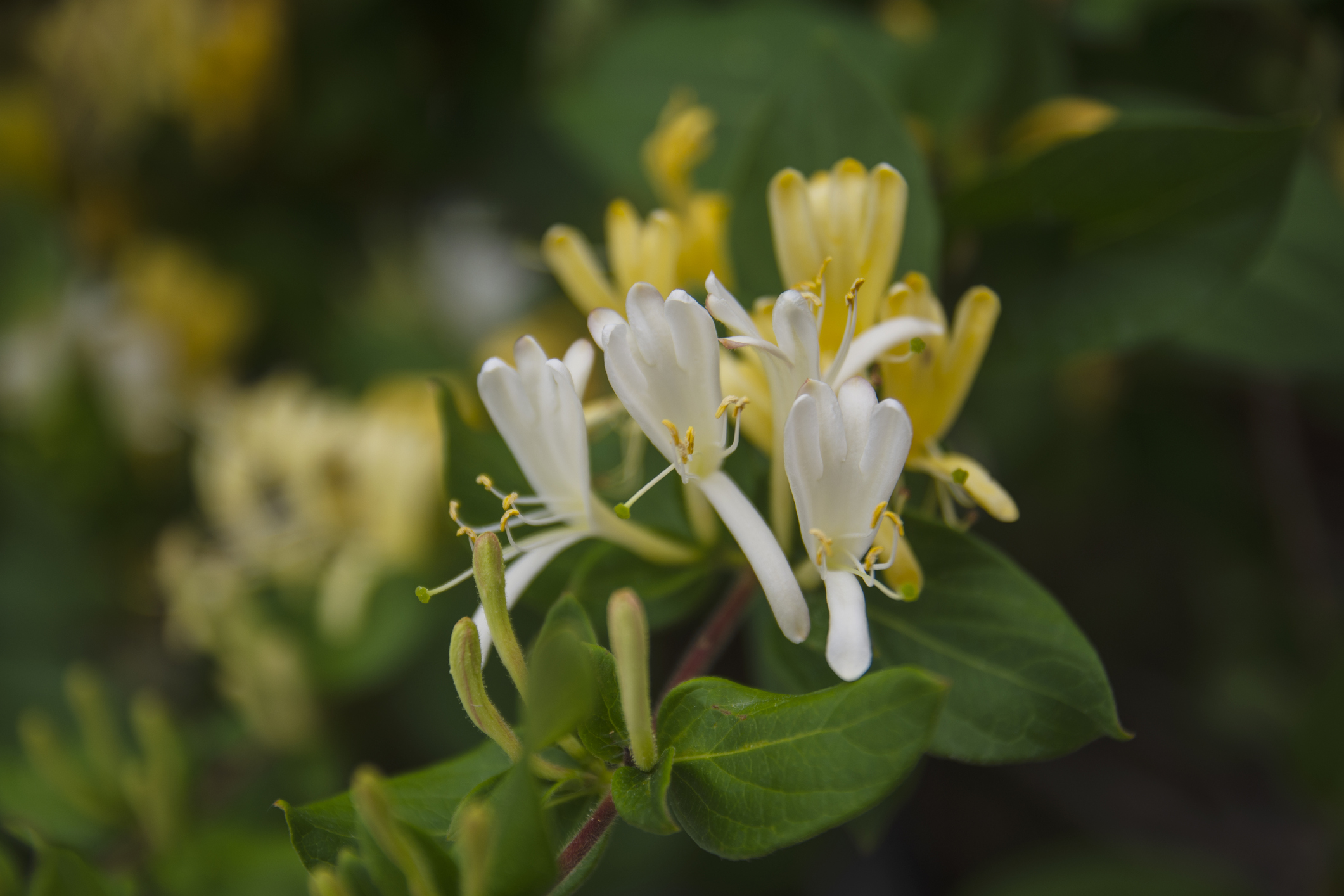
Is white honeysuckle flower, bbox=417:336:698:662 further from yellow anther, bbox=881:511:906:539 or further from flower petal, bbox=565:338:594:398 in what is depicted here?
yellow anther, bbox=881:511:906:539

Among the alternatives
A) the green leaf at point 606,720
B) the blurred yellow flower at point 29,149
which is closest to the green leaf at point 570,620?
the green leaf at point 606,720

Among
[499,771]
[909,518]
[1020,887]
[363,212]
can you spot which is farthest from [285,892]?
[363,212]

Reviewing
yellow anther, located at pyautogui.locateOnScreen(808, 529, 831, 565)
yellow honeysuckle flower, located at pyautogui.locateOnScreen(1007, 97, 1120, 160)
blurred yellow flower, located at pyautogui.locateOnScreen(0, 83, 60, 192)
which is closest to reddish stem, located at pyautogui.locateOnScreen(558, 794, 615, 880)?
yellow anther, located at pyautogui.locateOnScreen(808, 529, 831, 565)

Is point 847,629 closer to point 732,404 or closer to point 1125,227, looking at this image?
point 732,404

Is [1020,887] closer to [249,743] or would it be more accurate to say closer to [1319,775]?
[1319,775]

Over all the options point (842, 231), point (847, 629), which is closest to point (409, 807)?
point (847, 629)

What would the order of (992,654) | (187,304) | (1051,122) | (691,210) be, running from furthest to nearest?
(187,304), (1051,122), (691,210), (992,654)

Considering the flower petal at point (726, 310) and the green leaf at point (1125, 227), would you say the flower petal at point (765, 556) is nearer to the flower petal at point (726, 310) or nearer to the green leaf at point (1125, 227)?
the flower petal at point (726, 310)
